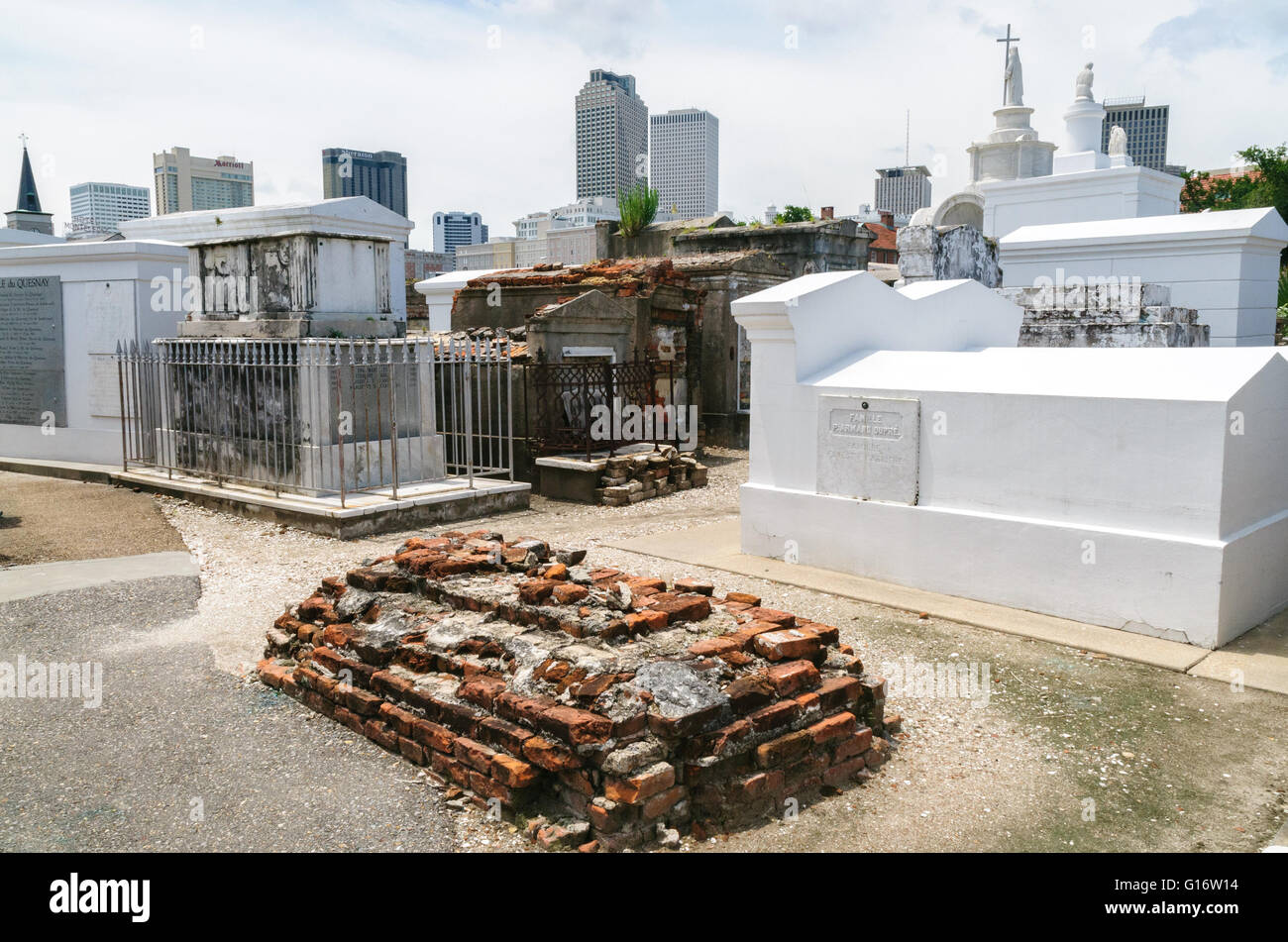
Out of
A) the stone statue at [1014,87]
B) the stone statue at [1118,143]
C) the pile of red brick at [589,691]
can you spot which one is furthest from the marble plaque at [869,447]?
the stone statue at [1014,87]

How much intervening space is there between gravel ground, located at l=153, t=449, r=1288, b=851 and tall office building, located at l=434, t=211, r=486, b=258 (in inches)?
3625

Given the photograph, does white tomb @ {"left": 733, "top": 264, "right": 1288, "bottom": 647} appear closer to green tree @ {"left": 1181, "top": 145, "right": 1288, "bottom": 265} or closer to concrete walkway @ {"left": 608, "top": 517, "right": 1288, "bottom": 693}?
concrete walkway @ {"left": 608, "top": 517, "right": 1288, "bottom": 693}

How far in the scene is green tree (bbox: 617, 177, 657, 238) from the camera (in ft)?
68.2

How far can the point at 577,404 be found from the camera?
1225cm

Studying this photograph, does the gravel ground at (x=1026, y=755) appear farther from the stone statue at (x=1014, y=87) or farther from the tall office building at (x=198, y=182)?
the tall office building at (x=198, y=182)

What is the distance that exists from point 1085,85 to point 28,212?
83.4 ft

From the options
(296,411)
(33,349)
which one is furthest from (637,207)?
(296,411)

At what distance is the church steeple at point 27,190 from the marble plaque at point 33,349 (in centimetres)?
1709

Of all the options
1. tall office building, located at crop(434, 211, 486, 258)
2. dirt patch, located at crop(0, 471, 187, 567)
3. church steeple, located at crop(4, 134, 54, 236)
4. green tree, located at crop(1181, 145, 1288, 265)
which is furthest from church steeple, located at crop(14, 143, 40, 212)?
tall office building, located at crop(434, 211, 486, 258)

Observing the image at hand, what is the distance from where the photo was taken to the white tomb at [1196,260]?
35.2 ft

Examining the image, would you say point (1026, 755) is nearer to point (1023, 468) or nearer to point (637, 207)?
point (1023, 468)

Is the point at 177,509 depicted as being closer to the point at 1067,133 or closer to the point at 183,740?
the point at 183,740

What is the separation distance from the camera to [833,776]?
3.99 metres

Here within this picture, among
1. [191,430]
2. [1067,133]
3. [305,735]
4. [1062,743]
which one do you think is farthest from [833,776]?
[1067,133]
